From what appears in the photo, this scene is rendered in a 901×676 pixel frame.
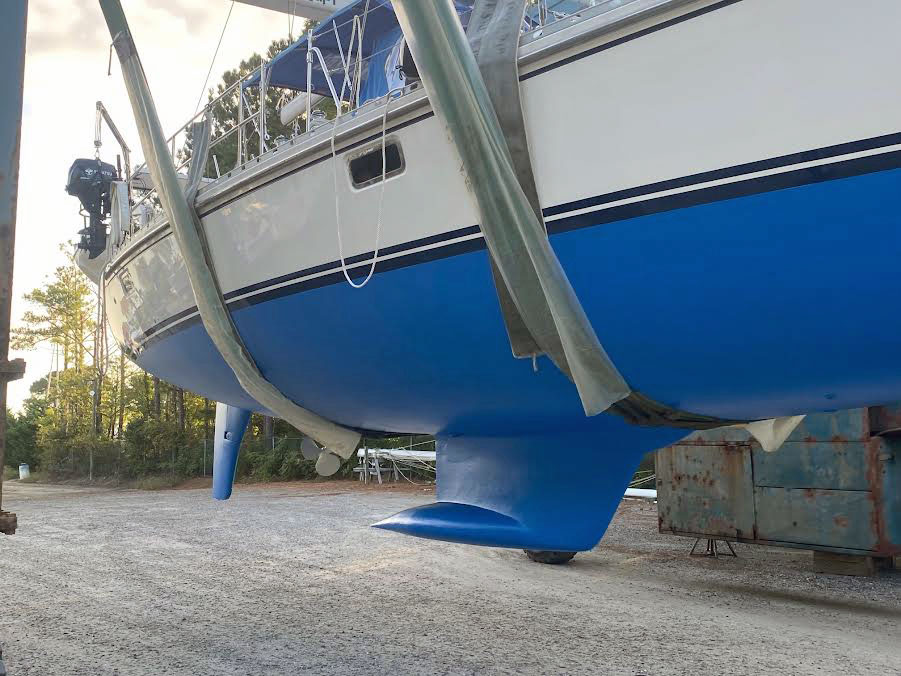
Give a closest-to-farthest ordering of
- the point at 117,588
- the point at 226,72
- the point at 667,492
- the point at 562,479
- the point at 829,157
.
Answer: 1. the point at 829,157
2. the point at 562,479
3. the point at 117,588
4. the point at 667,492
5. the point at 226,72

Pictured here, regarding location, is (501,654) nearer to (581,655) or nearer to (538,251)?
(581,655)

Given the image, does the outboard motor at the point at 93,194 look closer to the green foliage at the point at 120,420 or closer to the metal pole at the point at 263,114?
the metal pole at the point at 263,114

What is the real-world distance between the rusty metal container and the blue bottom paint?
2.63 m

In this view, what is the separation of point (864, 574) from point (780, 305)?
413 centimetres

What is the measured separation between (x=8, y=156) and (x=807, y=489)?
17.1 ft

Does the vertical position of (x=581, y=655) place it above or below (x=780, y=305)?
below

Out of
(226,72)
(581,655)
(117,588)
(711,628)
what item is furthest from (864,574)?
(226,72)

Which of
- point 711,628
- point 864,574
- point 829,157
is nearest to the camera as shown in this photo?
point 829,157

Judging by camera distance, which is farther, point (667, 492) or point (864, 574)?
point (667, 492)

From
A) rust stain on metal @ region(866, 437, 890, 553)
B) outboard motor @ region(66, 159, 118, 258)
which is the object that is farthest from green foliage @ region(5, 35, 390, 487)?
rust stain on metal @ region(866, 437, 890, 553)

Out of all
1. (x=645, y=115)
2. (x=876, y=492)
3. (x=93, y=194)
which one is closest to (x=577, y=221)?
(x=645, y=115)

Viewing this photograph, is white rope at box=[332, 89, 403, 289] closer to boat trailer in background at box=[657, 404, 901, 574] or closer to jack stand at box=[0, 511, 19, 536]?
jack stand at box=[0, 511, 19, 536]

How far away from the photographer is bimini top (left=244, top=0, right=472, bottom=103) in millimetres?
3957

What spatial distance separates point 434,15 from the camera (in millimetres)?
2158
